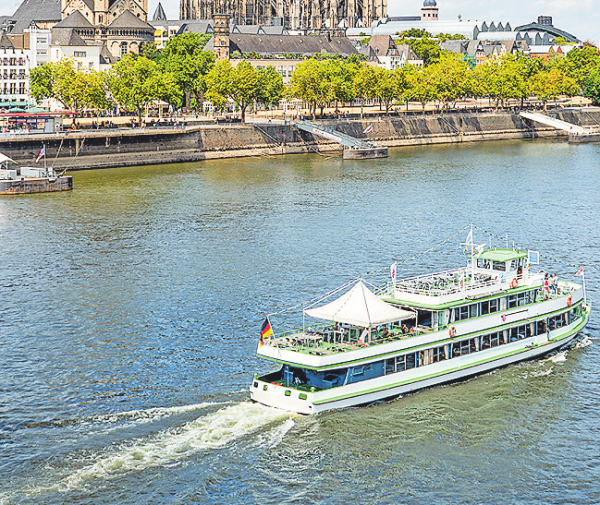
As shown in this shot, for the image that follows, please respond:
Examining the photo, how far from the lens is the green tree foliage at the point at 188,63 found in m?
146

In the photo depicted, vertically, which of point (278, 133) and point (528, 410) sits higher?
point (278, 133)

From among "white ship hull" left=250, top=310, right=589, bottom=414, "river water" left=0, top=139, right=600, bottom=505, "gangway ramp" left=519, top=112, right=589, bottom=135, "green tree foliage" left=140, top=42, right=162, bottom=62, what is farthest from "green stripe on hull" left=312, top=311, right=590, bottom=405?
"green tree foliage" left=140, top=42, right=162, bottom=62

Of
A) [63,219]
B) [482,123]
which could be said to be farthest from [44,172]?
[482,123]

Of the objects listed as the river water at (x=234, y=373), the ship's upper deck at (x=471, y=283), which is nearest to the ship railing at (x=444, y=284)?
the ship's upper deck at (x=471, y=283)

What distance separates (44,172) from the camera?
290ft

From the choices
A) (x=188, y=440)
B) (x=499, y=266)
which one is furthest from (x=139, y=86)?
(x=188, y=440)

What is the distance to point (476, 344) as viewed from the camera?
4147cm

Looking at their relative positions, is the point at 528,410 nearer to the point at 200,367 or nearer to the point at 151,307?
the point at 200,367

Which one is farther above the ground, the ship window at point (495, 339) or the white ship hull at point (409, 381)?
the ship window at point (495, 339)

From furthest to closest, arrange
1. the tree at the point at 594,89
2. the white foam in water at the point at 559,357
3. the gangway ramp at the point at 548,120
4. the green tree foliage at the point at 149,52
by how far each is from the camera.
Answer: the tree at the point at 594,89 → the green tree foliage at the point at 149,52 → the gangway ramp at the point at 548,120 → the white foam in water at the point at 559,357

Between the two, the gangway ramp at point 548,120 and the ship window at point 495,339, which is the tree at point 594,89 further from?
the ship window at point 495,339

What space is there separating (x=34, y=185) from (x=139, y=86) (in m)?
38.5

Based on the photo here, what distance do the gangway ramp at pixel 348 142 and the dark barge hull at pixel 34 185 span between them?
39.5m

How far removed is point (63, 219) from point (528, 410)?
4487 cm
